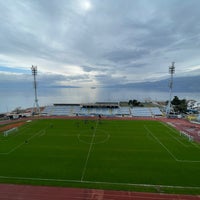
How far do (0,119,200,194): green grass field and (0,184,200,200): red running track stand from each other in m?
0.69

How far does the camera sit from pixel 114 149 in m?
23.8

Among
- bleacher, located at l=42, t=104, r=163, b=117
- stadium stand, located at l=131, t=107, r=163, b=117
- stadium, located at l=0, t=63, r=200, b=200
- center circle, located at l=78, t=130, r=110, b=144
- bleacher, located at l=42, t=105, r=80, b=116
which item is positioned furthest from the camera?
bleacher, located at l=42, t=105, r=80, b=116

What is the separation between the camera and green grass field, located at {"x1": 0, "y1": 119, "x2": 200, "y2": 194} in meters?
15.2

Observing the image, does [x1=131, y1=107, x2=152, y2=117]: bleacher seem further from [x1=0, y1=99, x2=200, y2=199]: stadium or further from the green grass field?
the green grass field

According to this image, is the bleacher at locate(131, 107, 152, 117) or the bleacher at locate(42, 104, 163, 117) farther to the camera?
the bleacher at locate(42, 104, 163, 117)

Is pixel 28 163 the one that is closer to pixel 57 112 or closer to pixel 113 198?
pixel 113 198

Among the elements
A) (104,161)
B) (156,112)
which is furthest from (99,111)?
(104,161)

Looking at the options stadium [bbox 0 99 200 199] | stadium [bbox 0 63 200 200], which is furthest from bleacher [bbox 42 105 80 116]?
stadium [bbox 0 63 200 200]

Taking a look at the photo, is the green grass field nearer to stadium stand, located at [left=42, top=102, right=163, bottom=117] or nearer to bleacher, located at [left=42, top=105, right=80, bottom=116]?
stadium stand, located at [left=42, top=102, right=163, bottom=117]

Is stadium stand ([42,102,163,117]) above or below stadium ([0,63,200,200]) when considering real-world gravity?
above

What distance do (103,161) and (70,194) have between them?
265 inches

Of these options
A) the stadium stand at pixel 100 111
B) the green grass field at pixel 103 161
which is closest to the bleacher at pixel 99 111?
the stadium stand at pixel 100 111

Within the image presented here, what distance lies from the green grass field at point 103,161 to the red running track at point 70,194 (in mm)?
688

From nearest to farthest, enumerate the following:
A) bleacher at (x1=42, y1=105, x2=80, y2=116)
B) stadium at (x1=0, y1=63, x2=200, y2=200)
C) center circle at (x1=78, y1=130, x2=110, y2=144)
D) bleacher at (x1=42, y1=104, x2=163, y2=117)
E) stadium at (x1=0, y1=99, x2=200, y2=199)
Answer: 1. stadium at (x1=0, y1=63, x2=200, y2=200)
2. stadium at (x1=0, y1=99, x2=200, y2=199)
3. center circle at (x1=78, y1=130, x2=110, y2=144)
4. bleacher at (x1=42, y1=104, x2=163, y2=117)
5. bleacher at (x1=42, y1=105, x2=80, y2=116)
